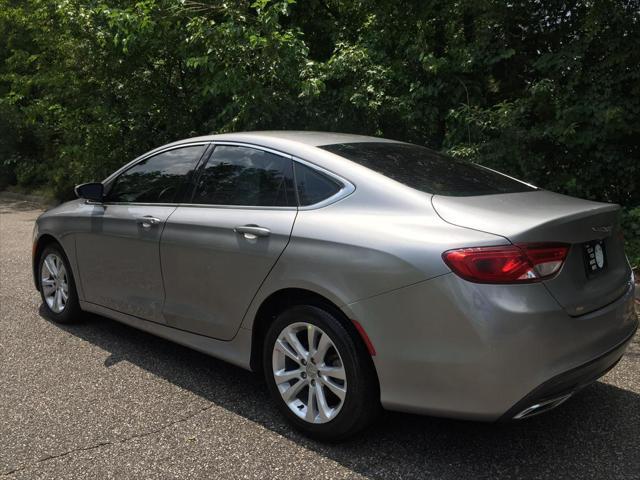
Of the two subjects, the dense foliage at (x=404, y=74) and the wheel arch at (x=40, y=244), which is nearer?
the wheel arch at (x=40, y=244)

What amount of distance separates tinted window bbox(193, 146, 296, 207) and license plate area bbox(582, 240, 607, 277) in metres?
1.41

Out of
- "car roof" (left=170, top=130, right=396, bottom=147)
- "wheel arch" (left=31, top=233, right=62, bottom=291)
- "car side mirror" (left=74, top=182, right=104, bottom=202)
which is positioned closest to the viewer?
"car roof" (left=170, top=130, right=396, bottom=147)

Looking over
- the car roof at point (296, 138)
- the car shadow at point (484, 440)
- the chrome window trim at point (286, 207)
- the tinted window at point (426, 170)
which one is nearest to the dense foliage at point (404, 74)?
the tinted window at point (426, 170)

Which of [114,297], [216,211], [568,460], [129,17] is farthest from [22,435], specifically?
[129,17]

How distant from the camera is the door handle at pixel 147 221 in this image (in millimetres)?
3857

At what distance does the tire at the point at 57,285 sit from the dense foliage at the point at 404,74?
3.76m

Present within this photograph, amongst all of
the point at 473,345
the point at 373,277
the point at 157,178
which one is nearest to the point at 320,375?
the point at 373,277

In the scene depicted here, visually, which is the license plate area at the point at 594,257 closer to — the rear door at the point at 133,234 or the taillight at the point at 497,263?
the taillight at the point at 497,263

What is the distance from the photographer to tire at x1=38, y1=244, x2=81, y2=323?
4.76 metres

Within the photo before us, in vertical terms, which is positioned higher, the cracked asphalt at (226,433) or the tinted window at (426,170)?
the tinted window at (426,170)

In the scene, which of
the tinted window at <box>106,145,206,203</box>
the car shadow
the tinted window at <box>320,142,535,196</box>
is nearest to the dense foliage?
the tinted window at <box>320,142,535,196</box>

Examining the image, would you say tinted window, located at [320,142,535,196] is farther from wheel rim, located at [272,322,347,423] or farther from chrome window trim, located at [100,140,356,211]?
wheel rim, located at [272,322,347,423]

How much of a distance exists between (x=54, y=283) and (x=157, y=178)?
154 centimetres

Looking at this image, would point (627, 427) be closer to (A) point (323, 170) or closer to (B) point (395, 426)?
(B) point (395, 426)
